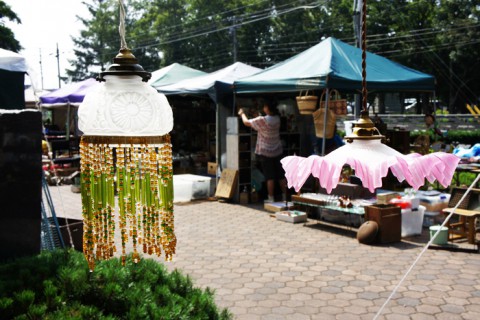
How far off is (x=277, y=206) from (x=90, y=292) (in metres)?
6.55

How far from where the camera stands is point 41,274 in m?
3.01

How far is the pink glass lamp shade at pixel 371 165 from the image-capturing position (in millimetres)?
2135

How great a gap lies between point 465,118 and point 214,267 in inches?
976

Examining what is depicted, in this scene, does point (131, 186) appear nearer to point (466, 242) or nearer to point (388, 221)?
point (388, 221)

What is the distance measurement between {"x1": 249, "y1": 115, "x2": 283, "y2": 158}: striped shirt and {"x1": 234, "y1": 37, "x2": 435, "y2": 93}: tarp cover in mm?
600

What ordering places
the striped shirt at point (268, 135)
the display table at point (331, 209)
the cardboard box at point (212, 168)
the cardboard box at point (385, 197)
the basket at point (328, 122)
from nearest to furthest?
the display table at point (331, 209)
the cardboard box at point (385, 197)
the basket at point (328, 122)
the striped shirt at point (268, 135)
the cardboard box at point (212, 168)

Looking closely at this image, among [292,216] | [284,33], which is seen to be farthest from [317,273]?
[284,33]

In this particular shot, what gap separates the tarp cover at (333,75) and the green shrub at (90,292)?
549 cm

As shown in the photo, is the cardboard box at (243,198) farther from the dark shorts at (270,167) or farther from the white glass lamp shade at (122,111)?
the white glass lamp shade at (122,111)

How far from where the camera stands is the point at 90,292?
2.94 m

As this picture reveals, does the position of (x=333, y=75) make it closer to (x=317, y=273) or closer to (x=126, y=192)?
(x=317, y=273)

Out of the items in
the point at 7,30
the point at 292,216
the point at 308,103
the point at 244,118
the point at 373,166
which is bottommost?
the point at 292,216

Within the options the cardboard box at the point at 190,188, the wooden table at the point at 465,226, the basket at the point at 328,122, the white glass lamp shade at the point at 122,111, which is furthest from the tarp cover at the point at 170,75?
the white glass lamp shade at the point at 122,111

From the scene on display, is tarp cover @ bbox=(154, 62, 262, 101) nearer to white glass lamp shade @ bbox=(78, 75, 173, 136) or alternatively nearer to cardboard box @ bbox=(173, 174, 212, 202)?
cardboard box @ bbox=(173, 174, 212, 202)
